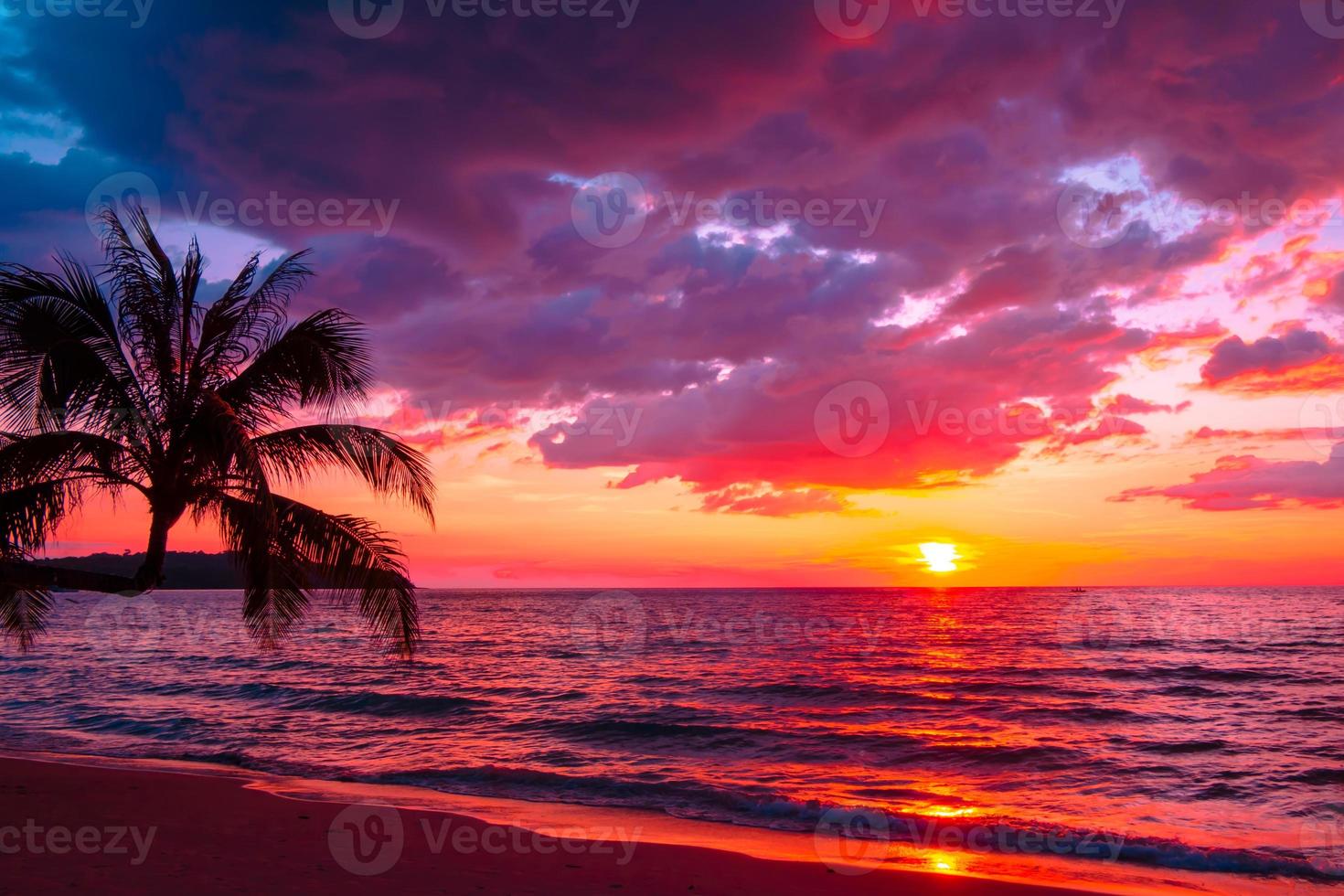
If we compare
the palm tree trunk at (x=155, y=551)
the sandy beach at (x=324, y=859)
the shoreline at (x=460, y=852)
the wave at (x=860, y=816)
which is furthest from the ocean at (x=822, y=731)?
the palm tree trunk at (x=155, y=551)

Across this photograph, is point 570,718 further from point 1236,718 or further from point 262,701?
point 1236,718

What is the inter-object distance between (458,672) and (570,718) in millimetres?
13422

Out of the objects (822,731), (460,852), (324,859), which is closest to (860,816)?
(460,852)

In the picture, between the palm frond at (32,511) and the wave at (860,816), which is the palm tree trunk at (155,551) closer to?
the palm frond at (32,511)

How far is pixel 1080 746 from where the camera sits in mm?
18859

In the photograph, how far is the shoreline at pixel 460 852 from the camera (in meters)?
8.67

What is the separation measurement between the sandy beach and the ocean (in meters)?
3.30

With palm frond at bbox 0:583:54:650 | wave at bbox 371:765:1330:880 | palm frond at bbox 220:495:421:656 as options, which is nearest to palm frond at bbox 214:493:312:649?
palm frond at bbox 220:495:421:656

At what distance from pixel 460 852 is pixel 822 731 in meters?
12.8

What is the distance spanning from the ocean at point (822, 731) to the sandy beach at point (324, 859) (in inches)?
130

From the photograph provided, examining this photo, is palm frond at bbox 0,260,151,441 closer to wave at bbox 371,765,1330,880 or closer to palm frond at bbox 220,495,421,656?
palm frond at bbox 220,495,421,656

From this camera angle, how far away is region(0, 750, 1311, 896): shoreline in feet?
28.5

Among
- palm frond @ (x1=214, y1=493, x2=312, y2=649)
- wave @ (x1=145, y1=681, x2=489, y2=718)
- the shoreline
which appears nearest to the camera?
the shoreline

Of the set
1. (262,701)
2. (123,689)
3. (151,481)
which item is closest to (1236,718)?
(151,481)
